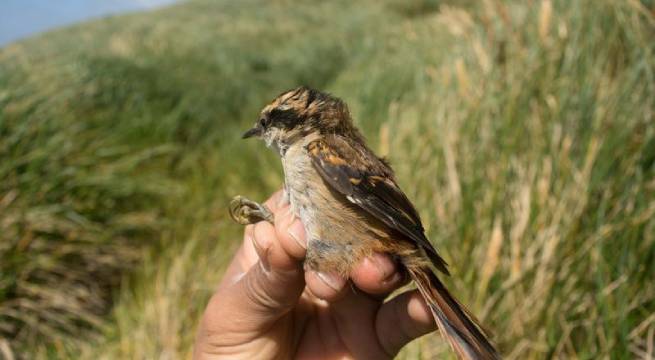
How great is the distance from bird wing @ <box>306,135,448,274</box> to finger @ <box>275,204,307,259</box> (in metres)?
0.19

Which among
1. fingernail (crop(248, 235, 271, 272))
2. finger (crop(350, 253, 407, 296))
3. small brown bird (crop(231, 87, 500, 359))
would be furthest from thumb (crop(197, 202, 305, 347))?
finger (crop(350, 253, 407, 296))

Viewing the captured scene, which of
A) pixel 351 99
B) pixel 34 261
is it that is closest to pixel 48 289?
pixel 34 261

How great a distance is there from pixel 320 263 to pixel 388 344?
46cm

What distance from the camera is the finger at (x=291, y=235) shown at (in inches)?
75.5

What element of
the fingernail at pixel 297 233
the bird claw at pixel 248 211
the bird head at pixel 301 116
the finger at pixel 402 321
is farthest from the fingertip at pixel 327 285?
Result: the bird head at pixel 301 116

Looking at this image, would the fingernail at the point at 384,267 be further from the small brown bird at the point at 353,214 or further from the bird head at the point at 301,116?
the bird head at the point at 301,116

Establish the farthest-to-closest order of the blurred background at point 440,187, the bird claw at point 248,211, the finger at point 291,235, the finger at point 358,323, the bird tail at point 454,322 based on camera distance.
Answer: the blurred background at point 440,187, the bird claw at point 248,211, the finger at point 358,323, the finger at point 291,235, the bird tail at point 454,322

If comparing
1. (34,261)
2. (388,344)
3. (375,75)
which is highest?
(375,75)

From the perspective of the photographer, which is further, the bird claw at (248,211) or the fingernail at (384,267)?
the bird claw at (248,211)

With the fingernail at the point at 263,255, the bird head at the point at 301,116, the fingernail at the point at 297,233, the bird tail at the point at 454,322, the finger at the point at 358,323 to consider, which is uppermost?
the bird head at the point at 301,116

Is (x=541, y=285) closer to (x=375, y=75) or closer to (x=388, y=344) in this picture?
(x=388, y=344)

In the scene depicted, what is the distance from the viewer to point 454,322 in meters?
1.85

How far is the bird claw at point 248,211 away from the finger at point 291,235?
0.34 meters

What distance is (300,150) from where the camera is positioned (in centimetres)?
216
